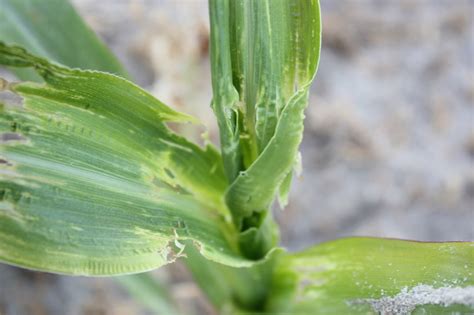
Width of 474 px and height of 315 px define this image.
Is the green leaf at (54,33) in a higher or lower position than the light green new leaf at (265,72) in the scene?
lower

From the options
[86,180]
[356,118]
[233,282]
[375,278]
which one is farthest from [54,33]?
[356,118]

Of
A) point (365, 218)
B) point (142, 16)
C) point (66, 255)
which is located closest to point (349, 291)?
point (66, 255)

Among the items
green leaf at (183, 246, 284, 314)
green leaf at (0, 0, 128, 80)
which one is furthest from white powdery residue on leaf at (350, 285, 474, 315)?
green leaf at (0, 0, 128, 80)

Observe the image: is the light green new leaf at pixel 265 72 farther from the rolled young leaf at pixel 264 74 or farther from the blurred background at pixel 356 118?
the blurred background at pixel 356 118

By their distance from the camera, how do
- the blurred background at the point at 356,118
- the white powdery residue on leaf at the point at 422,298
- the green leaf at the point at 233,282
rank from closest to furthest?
the white powdery residue on leaf at the point at 422,298, the green leaf at the point at 233,282, the blurred background at the point at 356,118

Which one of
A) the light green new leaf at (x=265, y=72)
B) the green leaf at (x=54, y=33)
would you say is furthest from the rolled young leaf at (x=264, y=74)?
the green leaf at (x=54, y=33)

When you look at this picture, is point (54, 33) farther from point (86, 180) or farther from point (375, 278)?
point (375, 278)

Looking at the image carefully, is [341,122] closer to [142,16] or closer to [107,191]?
[142,16]
